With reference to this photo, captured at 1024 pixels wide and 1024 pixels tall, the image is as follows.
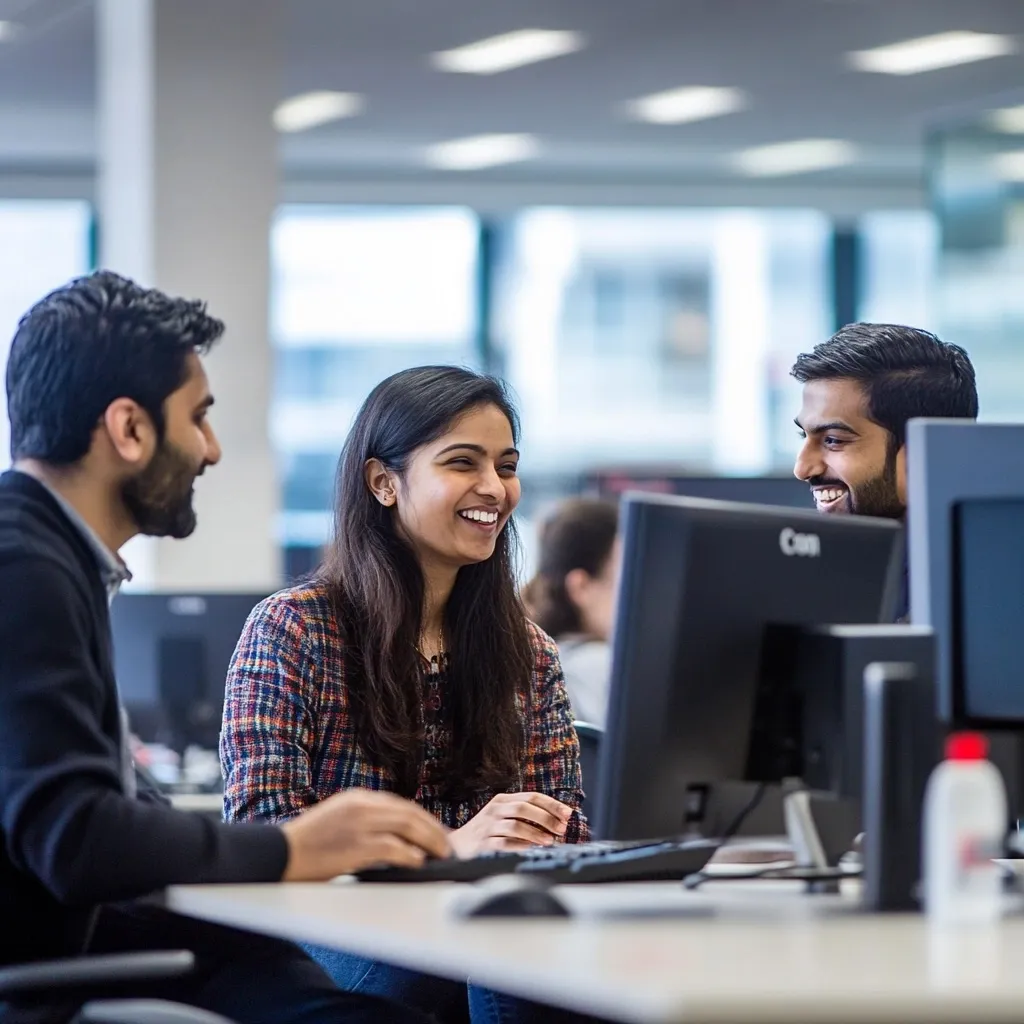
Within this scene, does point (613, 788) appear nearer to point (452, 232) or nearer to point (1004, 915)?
point (1004, 915)

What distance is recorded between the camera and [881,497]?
275cm

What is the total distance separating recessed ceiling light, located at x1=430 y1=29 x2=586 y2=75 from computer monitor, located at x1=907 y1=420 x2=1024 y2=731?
545 cm

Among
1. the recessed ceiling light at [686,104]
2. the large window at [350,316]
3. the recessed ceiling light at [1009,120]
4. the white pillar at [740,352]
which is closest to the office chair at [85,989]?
the recessed ceiling light at [1009,120]

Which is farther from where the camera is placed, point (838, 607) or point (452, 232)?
point (452, 232)

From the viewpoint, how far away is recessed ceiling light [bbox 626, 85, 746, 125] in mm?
8054

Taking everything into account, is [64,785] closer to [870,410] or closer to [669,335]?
[870,410]

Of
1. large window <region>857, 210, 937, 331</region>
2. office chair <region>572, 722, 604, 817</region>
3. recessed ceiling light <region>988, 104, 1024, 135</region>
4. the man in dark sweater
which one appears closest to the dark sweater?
the man in dark sweater

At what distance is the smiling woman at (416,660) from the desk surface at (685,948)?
1.43 ft

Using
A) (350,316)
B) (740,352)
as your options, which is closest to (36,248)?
(350,316)

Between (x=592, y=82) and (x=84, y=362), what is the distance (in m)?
6.18

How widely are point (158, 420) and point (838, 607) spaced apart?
736 millimetres

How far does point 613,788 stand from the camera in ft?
5.96

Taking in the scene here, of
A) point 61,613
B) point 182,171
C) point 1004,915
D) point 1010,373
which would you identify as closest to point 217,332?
point 61,613

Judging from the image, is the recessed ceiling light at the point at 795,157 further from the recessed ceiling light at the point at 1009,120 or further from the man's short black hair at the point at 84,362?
the man's short black hair at the point at 84,362
